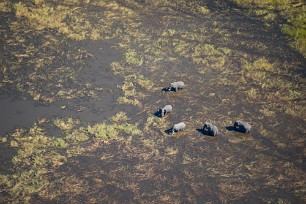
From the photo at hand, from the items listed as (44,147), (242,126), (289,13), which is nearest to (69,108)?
(44,147)

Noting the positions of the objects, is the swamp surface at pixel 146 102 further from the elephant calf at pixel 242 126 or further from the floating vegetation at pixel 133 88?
the elephant calf at pixel 242 126

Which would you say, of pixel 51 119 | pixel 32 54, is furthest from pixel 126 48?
pixel 51 119

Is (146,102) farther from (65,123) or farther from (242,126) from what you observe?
(242,126)

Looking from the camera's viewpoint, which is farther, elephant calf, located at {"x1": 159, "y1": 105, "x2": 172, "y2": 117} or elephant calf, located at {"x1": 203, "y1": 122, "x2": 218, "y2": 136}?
elephant calf, located at {"x1": 159, "y1": 105, "x2": 172, "y2": 117}

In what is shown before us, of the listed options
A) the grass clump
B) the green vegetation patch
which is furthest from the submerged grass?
the green vegetation patch

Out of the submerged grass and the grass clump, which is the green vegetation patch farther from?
the grass clump

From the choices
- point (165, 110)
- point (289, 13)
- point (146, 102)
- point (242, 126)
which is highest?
point (289, 13)

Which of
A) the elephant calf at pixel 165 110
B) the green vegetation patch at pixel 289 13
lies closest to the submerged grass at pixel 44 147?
the elephant calf at pixel 165 110
